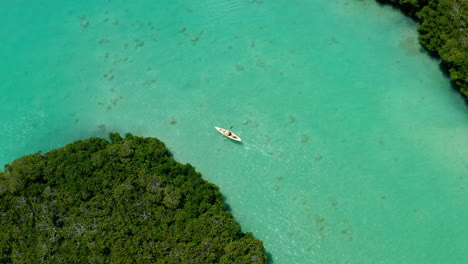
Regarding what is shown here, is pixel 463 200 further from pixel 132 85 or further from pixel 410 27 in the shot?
pixel 132 85

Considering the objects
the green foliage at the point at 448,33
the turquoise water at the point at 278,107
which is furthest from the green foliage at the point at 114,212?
the green foliage at the point at 448,33

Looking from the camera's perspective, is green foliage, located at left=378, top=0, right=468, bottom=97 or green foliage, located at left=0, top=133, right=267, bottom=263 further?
green foliage, located at left=378, top=0, right=468, bottom=97

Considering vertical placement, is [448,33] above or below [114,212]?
above

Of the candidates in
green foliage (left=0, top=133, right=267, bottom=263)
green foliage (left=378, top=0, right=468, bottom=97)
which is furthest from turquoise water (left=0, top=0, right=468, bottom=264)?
green foliage (left=0, top=133, right=267, bottom=263)

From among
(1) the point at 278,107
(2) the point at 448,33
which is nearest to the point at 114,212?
(1) the point at 278,107

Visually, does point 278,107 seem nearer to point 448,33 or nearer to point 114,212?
point 448,33

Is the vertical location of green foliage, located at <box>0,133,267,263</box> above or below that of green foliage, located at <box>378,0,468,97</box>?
below

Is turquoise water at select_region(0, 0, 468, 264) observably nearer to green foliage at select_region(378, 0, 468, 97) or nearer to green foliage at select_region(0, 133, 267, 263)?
green foliage at select_region(378, 0, 468, 97)
